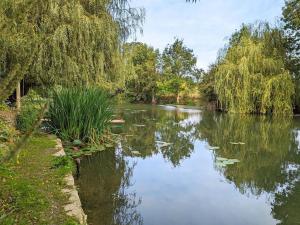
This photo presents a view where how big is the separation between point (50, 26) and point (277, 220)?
310 inches

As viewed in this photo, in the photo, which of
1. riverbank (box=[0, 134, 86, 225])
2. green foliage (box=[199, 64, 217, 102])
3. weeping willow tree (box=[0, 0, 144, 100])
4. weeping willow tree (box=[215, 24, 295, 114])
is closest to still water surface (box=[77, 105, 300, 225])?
riverbank (box=[0, 134, 86, 225])

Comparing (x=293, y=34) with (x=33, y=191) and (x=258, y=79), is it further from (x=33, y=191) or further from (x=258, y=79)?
(x=33, y=191)

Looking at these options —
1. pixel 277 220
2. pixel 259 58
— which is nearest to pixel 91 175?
pixel 277 220

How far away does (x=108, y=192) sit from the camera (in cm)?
486

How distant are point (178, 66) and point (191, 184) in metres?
39.4

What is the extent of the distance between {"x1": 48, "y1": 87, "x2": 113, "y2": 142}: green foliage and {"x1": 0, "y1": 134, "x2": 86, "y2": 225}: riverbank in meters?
2.62

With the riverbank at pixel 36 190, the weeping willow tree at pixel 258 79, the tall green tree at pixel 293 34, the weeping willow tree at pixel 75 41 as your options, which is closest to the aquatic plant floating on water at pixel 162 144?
the weeping willow tree at pixel 75 41

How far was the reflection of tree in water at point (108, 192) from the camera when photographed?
13.0 feet

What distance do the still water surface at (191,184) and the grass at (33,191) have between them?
0.56 m

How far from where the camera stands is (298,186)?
5.43 metres

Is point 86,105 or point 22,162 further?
point 86,105

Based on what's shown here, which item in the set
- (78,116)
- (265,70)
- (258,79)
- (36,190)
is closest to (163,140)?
(78,116)

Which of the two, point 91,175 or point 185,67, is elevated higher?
point 185,67

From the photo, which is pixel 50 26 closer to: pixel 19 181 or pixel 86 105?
pixel 86 105
